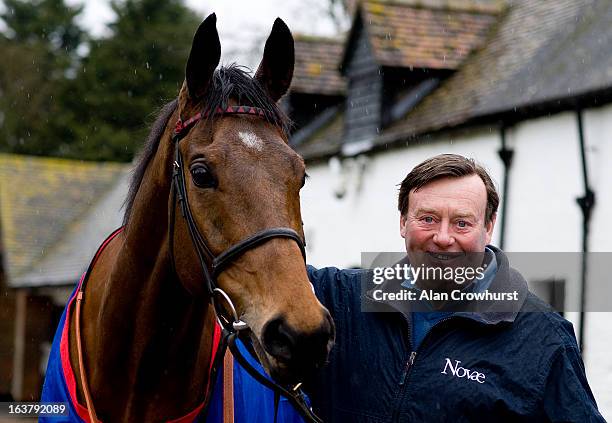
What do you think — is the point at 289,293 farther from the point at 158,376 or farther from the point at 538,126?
the point at 538,126

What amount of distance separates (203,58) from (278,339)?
1.06 meters

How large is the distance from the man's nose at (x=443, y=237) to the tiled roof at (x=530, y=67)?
6.70 m

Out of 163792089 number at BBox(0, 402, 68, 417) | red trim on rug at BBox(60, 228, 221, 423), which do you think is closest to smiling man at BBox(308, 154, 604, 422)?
red trim on rug at BBox(60, 228, 221, 423)

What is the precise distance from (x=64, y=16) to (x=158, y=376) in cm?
4200

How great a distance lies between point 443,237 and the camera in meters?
2.95

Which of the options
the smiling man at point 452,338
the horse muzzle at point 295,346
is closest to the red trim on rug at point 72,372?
the smiling man at point 452,338

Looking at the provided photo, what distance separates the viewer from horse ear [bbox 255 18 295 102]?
3070 millimetres

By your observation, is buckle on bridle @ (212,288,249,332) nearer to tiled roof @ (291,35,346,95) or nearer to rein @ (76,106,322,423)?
rein @ (76,106,322,423)

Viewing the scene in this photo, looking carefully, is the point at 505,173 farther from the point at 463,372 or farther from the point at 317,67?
the point at 463,372

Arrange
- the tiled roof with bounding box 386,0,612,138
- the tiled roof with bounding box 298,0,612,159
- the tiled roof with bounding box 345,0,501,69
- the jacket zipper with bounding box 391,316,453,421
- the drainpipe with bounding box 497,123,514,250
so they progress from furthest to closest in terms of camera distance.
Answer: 1. the tiled roof with bounding box 345,0,501,69
2. the drainpipe with bounding box 497,123,514,250
3. the tiled roof with bounding box 386,0,612,138
4. the tiled roof with bounding box 298,0,612,159
5. the jacket zipper with bounding box 391,316,453,421

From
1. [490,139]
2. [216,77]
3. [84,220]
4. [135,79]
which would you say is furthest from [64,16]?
[216,77]

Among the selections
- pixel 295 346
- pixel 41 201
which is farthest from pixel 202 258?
pixel 41 201

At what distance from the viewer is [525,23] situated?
13125mm

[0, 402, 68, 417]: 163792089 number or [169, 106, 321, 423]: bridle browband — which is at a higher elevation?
[169, 106, 321, 423]: bridle browband
